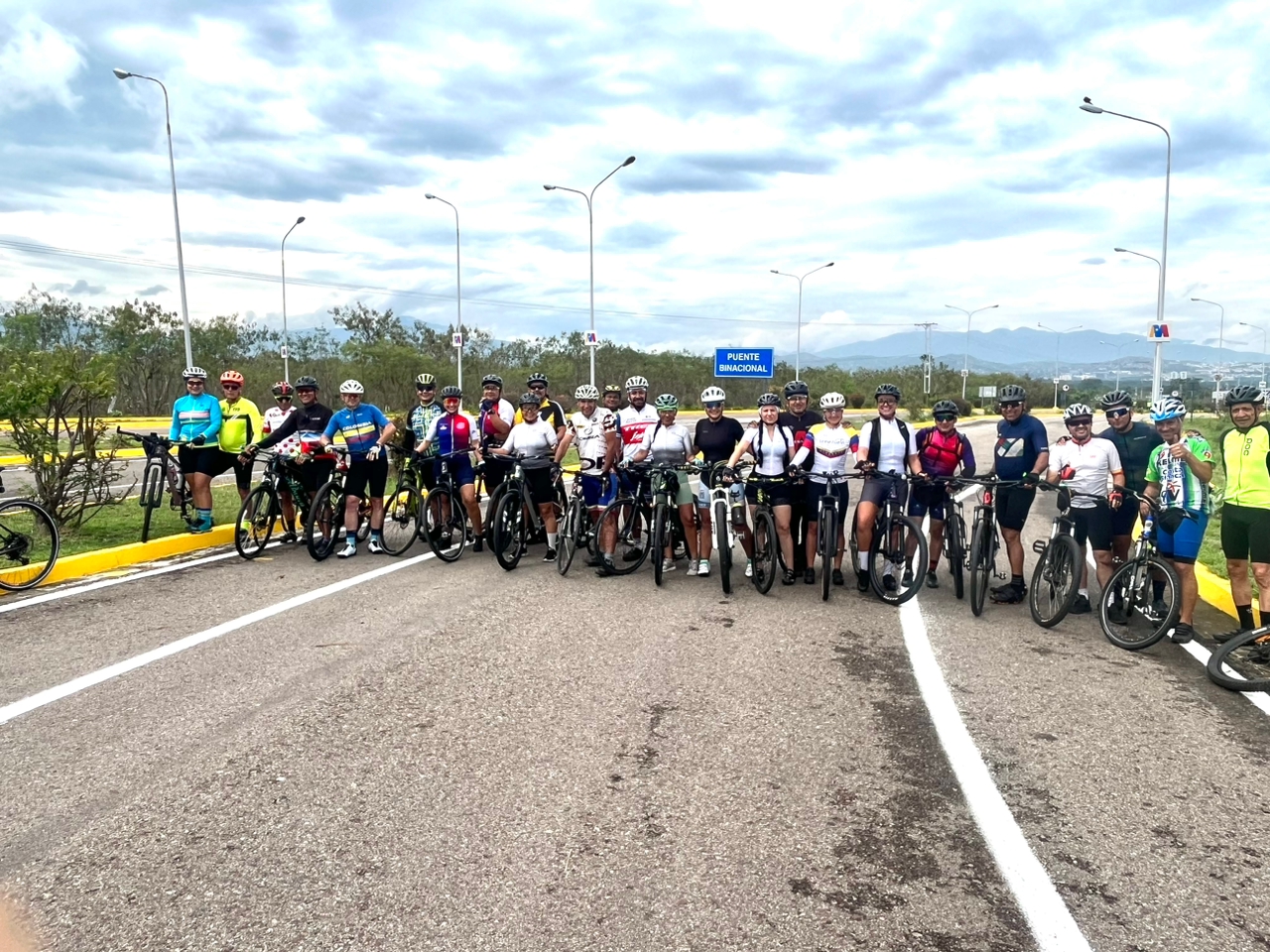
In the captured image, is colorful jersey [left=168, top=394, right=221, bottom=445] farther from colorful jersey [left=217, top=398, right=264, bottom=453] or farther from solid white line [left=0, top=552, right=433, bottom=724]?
solid white line [left=0, top=552, right=433, bottom=724]

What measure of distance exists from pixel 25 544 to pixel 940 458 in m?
8.30

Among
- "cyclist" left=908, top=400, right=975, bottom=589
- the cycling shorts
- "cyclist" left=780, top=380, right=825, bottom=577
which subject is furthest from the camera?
"cyclist" left=780, top=380, right=825, bottom=577

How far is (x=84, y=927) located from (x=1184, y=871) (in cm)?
393

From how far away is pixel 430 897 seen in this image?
3.35 m

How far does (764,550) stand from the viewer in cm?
895

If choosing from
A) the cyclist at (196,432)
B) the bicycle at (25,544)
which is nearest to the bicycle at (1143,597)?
the bicycle at (25,544)

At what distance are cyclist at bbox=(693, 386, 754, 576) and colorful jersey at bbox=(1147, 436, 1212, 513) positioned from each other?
364 cm

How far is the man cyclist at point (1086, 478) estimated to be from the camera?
7.99 m

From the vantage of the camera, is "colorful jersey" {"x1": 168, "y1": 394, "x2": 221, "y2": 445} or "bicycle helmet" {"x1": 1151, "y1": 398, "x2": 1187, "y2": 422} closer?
"bicycle helmet" {"x1": 1151, "y1": 398, "x2": 1187, "y2": 422}

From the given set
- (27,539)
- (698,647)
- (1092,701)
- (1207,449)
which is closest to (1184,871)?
(1092,701)

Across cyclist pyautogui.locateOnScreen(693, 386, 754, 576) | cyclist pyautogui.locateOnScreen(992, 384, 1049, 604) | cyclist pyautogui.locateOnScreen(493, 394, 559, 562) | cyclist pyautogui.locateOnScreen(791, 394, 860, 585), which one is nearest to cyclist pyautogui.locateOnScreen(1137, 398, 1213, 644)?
cyclist pyautogui.locateOnScreen(992, 384, 1049, 604)

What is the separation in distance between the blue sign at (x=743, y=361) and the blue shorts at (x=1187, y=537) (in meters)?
33.1

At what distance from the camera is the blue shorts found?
7.08 m

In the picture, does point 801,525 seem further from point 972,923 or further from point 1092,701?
point 972,923
